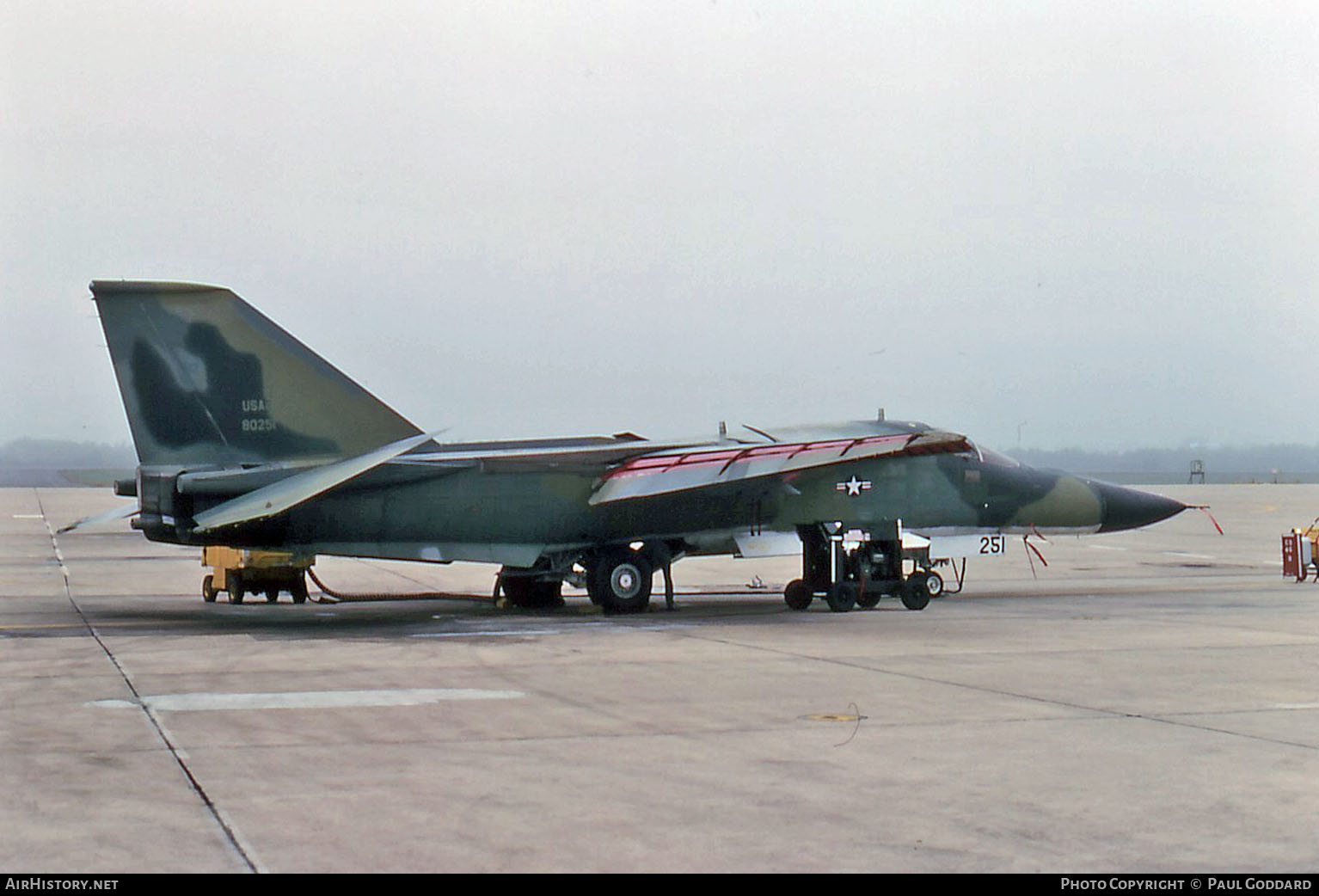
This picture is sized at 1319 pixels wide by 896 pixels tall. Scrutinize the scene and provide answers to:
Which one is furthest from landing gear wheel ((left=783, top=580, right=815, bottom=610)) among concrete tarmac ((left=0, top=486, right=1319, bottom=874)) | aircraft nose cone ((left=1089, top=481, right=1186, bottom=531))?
aircraft nose cone ((left=1089, top=481, right=1186, bottom=531))

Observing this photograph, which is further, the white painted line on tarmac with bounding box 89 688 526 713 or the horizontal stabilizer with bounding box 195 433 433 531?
the horizontal stabilizer with bounding box 195 433 433 531

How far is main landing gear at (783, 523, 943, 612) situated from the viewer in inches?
844

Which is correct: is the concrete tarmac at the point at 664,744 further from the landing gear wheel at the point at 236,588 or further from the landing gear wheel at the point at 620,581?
the landing gear wheel at the point at 236,588

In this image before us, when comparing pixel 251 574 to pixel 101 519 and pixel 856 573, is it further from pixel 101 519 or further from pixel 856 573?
pixel 856 573

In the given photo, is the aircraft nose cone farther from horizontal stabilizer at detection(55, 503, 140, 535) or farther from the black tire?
horizontal stabilizer at detection(55, 503, 140, 535)

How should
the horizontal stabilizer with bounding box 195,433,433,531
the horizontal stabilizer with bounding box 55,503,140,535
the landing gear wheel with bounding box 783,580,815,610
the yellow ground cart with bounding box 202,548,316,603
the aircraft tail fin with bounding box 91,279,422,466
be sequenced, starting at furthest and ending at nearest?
the yellow ground cart with bounding box 202,548,316,603 < the landing gear wheel with bounding box 783,580,815,610 < the horizontal stabilizer with bounding box 55,503,140,535 < the aircraft tail fin with bounding box 91,279,422,466 < the horizontal stabilizer with bounding box 195,433,433,531

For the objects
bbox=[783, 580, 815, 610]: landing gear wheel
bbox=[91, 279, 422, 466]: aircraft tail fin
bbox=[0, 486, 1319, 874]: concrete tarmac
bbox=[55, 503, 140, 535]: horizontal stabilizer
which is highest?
bbox=[91, 279, 422, 466]: aircraft tail fin

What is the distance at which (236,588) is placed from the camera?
23.7 m

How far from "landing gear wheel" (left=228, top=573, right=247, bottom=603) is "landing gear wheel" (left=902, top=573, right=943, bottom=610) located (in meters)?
10.7

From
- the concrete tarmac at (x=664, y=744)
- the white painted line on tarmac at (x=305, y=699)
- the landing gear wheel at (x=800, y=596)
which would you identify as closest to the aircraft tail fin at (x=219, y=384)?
the concrete tarmac at (x=664, y=744)

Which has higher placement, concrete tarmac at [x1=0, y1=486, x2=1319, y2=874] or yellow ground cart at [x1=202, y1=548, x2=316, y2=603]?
yellow ground cart at [x1=202, y1=548, x2=316, y2=603]

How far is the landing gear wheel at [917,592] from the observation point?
21.4 meters

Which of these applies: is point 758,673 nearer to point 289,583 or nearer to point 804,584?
point 804,584
